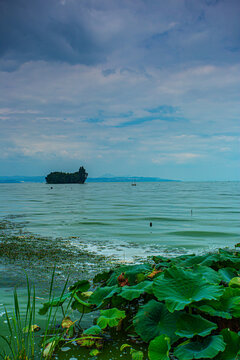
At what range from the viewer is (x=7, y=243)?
8.93 meters

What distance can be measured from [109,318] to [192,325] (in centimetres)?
78

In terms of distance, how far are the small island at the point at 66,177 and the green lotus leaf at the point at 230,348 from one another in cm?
17373

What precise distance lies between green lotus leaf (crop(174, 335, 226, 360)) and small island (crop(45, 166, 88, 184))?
174m

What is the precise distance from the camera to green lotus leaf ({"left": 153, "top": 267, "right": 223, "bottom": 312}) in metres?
2.51

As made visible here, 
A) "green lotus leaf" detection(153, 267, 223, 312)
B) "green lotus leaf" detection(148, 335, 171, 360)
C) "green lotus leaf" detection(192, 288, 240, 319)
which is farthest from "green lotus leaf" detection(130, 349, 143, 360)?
"green lotus leaf" detection(192, 288, 240, 319)

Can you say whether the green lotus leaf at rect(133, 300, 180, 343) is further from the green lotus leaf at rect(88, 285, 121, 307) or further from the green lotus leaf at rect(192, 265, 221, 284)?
the green lotus leaf at rect(192, 265, 221, 284)

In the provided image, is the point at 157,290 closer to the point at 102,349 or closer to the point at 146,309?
the point at 146,309

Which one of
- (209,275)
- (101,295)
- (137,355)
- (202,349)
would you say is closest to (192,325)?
(202,349)

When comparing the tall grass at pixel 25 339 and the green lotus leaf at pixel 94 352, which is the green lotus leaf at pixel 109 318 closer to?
the green lotus leaf at pixel 94 352

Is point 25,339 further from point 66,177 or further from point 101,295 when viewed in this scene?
point 66,177

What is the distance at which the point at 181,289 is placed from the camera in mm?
2730

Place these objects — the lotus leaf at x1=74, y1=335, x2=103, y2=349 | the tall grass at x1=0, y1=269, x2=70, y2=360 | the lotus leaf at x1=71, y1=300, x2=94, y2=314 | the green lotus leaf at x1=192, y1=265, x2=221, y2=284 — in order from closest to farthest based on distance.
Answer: the tall grass at x1=0, y1=269, x2=70, y2=360 → the lotus leaf at x1=74, y1=335, x2=103, y2=349 → the green lotus leaf at x1=192, y1=265, x2=221, y2=284 → the lotus leaf at x1=71, y1=300, x2=94, y2=314

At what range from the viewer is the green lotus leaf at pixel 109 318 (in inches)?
108

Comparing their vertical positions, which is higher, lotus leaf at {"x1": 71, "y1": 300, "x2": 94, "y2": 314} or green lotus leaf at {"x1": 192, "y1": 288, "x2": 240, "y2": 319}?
green lotus leaf at {"x1": 192, "y1": 288, "x2": 240, "y2": 319}
